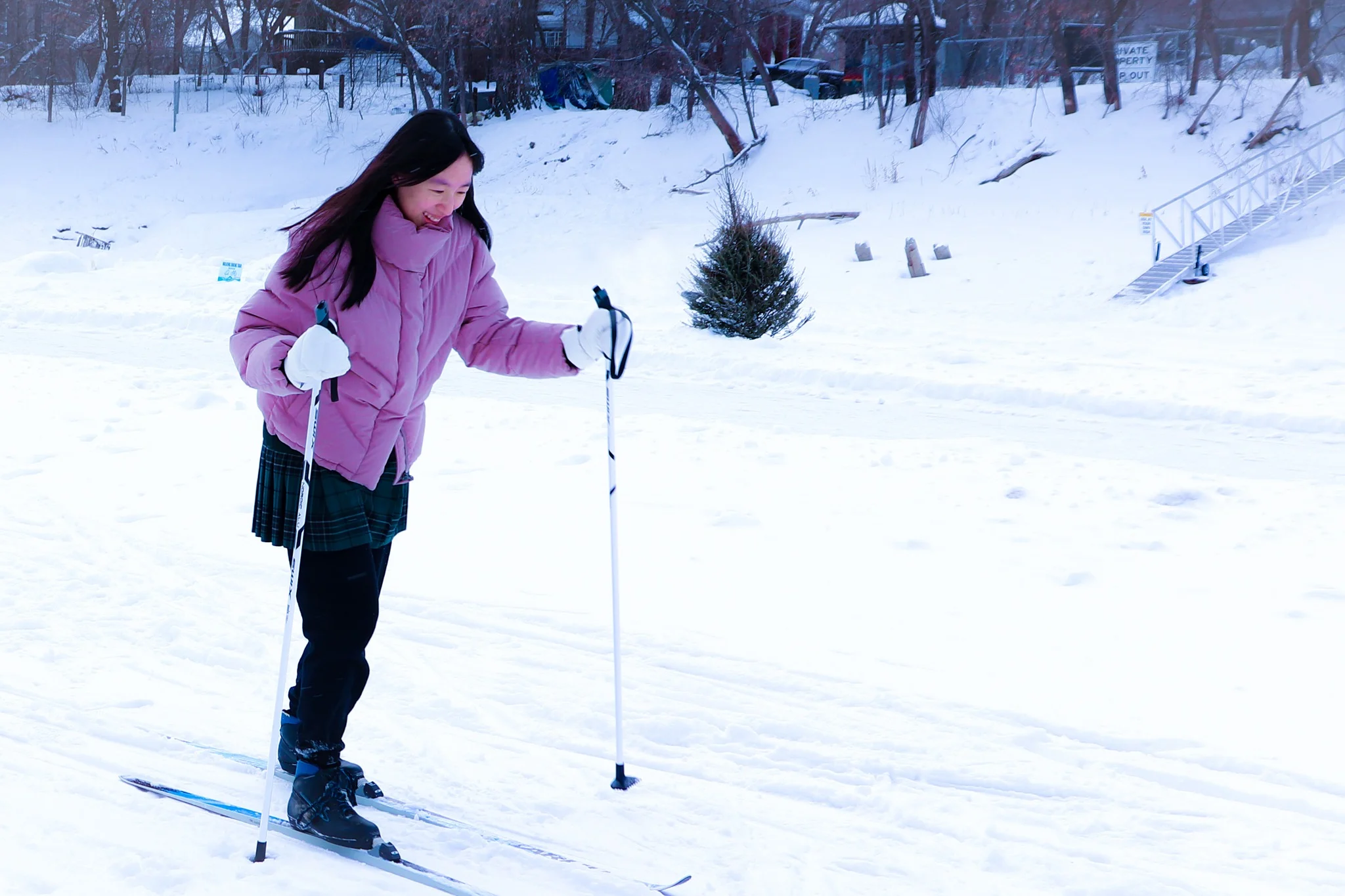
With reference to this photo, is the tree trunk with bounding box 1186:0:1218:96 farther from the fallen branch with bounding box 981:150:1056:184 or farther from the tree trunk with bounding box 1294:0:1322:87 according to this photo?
the fallen branch with bounding box 981:150:1056:184

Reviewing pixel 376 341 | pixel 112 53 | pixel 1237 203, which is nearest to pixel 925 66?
pixel 1237 203

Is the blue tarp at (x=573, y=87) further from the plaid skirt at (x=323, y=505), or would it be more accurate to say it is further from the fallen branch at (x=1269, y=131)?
the plaid skirt at (x=323, y=505)

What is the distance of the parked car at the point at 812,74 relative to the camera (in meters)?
27.8

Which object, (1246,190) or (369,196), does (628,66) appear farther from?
(369,196)

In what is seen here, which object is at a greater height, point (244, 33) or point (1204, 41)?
point (244, 33)

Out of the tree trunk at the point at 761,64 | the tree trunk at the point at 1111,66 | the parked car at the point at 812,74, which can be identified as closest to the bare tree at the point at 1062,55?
the tree trunk at the point at 1111,66

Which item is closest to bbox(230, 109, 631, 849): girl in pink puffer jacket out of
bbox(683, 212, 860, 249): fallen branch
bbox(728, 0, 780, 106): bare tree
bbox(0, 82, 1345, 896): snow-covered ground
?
bbox(0, 82, 1345, 896): snow-covered ground

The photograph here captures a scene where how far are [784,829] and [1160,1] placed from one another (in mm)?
24530

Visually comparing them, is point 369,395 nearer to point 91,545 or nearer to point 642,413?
point 91,545

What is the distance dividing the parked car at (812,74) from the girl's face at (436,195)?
26.1 m

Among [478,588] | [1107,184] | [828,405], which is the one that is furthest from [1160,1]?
[478,588]

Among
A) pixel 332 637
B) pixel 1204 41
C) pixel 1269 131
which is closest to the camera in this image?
pixel 332 637

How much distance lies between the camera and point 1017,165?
20.5 m

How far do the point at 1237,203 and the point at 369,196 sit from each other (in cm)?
1654
